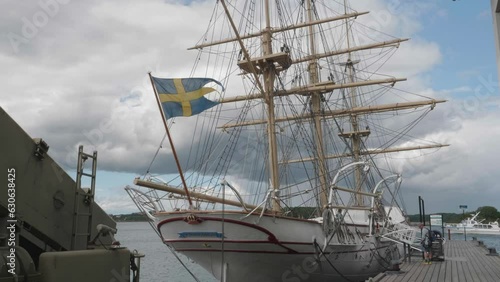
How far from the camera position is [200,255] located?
654 inches

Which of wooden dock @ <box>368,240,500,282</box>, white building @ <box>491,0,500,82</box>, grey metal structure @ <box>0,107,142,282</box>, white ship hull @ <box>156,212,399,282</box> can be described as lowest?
wooden dock @ <box>368,240,500,282</box>

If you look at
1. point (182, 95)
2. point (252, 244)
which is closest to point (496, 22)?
point (182, 95)

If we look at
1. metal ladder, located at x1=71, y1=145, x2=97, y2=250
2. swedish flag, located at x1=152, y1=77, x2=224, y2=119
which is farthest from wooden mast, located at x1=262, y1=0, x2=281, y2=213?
metal ladder, located at x1=71, y1=145, x2=97, y2=250

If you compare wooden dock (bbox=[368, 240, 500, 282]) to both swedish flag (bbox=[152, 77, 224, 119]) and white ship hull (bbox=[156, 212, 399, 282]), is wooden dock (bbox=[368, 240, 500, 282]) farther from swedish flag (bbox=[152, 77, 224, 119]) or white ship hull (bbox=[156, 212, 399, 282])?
swedish flag (bbox=[152, 77, 224, 119])

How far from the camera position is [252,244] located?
51.8ft

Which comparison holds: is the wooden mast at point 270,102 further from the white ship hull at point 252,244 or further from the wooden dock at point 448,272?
the wooden dock at point 448,272

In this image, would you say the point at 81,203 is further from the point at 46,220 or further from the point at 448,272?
the point at 448,272

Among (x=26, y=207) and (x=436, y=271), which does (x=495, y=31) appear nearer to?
(x=26, y=207)

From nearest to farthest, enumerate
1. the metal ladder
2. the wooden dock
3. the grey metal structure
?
the grey metal structure, the metal ladder, the wooden dock

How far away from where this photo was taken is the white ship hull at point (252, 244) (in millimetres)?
15602

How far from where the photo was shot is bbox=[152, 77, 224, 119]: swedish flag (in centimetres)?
→ 1306

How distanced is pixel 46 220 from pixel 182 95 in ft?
27.5

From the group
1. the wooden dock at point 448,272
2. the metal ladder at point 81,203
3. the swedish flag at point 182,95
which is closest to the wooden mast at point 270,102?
the wooden dock at point 448,272

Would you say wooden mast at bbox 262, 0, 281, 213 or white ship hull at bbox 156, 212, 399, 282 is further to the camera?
wooden mast at bbox 262, 0, 281, 213
